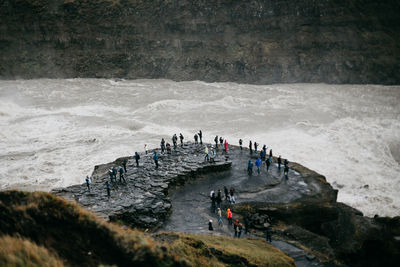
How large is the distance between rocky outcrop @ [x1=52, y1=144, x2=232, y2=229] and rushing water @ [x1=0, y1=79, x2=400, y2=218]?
7614 mm

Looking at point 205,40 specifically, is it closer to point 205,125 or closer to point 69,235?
point 205,125

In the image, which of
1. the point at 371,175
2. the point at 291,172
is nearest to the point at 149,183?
the point at 291,172

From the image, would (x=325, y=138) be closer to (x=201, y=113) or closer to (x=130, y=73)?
(x=201, y=113)

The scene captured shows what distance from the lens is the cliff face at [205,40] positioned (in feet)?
208

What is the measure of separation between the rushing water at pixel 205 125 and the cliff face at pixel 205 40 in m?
4.97

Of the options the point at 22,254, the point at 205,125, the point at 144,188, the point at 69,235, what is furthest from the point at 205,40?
the point at 22,254

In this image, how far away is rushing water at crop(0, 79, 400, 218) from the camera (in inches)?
1139

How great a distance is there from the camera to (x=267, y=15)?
70.1m

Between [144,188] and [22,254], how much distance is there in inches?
579

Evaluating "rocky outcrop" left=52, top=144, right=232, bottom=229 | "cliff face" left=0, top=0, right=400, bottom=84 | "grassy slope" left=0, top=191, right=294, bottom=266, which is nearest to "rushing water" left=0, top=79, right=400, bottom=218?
"cliff face" left=0, top=0, right=400, bottom=84

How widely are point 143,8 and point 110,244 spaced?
74.5m

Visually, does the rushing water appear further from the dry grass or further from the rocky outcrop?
the dry grass

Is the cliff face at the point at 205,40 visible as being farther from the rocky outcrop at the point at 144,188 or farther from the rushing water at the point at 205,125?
the rocky outcrop at the point at 144,188

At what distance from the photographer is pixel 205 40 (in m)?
70.2
